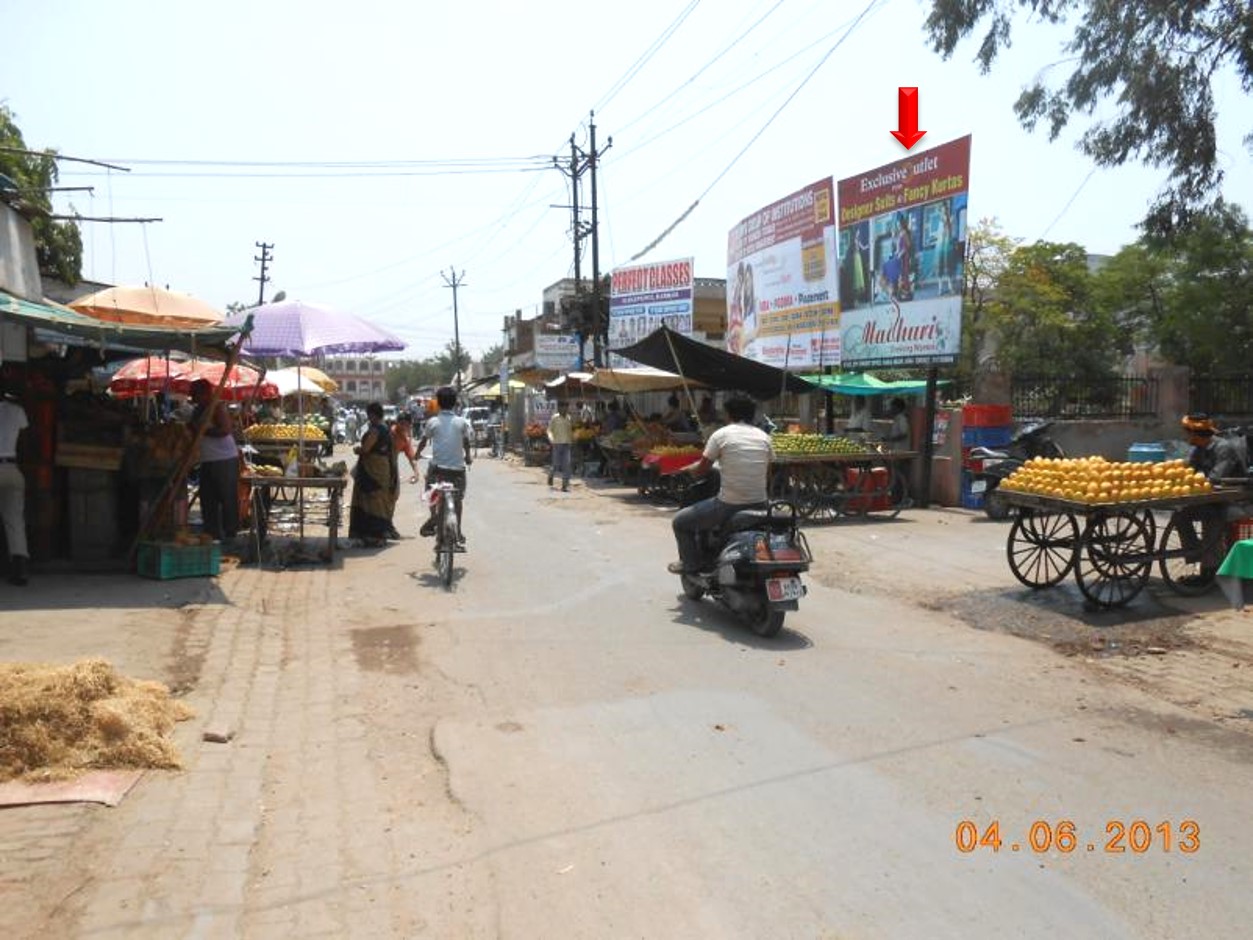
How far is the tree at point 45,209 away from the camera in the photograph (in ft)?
47.1

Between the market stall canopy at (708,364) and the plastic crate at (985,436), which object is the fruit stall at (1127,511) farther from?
the market stall canopy at (708,364)

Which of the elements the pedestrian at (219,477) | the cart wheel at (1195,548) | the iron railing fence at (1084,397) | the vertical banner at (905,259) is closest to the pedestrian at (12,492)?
the pedestrian at (219,477)

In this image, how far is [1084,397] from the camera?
60.3 feet

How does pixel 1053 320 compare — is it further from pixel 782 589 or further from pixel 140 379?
pixel 782 589

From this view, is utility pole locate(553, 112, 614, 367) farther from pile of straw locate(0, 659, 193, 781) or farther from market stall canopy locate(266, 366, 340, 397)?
pile of straw locate(0, 659, 193, 781)

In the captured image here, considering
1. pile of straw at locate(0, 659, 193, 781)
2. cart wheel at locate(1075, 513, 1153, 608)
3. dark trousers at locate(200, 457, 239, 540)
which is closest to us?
pile of straw at locate(0, 659, 193, 781)

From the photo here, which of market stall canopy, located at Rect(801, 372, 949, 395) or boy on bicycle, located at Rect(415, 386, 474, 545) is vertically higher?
market stall canopy, located at Rect(801, 372, 949, 395)

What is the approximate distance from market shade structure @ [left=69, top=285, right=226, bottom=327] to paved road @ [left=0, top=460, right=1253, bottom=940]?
18.9 feet

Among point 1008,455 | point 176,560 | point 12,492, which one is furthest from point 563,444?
point 12,492

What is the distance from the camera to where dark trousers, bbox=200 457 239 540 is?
418 inches

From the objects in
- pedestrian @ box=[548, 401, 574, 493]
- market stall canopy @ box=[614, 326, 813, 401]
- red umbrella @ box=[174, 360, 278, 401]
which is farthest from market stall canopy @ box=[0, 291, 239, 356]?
pedestrian @ box=[548, 401, 574, 493]

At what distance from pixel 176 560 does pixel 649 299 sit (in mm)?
24456

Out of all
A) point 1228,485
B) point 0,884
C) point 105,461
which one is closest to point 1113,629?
point 1228,485
